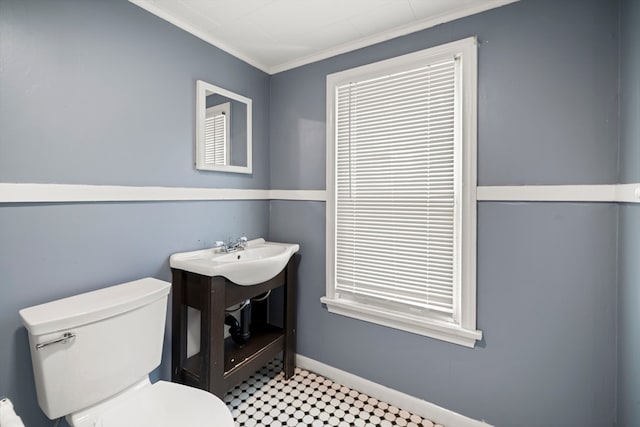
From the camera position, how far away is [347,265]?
1885 millimetres

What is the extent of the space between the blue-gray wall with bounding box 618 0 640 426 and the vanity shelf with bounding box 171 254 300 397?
5.45 feet

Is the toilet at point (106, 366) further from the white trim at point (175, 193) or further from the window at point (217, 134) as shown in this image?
the window at point (217, 134)

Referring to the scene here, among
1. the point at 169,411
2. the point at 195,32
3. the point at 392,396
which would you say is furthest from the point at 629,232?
the point at 195,32

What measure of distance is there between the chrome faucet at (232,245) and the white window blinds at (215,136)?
0.52 meters

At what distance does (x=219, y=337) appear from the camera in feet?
4.68

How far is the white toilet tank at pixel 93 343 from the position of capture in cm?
98

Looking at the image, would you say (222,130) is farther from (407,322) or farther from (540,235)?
(540,235)

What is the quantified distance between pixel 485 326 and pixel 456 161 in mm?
884

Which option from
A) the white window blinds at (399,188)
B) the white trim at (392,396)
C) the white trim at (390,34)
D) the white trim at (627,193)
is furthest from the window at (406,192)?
the white trim at (627,193)

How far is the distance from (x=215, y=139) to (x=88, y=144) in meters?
0.69

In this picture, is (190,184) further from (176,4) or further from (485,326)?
(485,326)

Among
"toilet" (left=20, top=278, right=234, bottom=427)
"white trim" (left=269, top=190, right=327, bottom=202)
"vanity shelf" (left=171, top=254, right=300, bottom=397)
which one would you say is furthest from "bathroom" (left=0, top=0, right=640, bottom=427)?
"white trim" (left=269, top=190, right=327, bottom=202)

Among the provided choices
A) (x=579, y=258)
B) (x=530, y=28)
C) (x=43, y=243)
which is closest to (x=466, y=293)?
(x=579, y=258)

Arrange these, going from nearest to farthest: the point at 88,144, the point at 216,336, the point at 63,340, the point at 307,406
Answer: the point at 63,340
the point at 88,144
the point at 216,336
the point at 307,406
